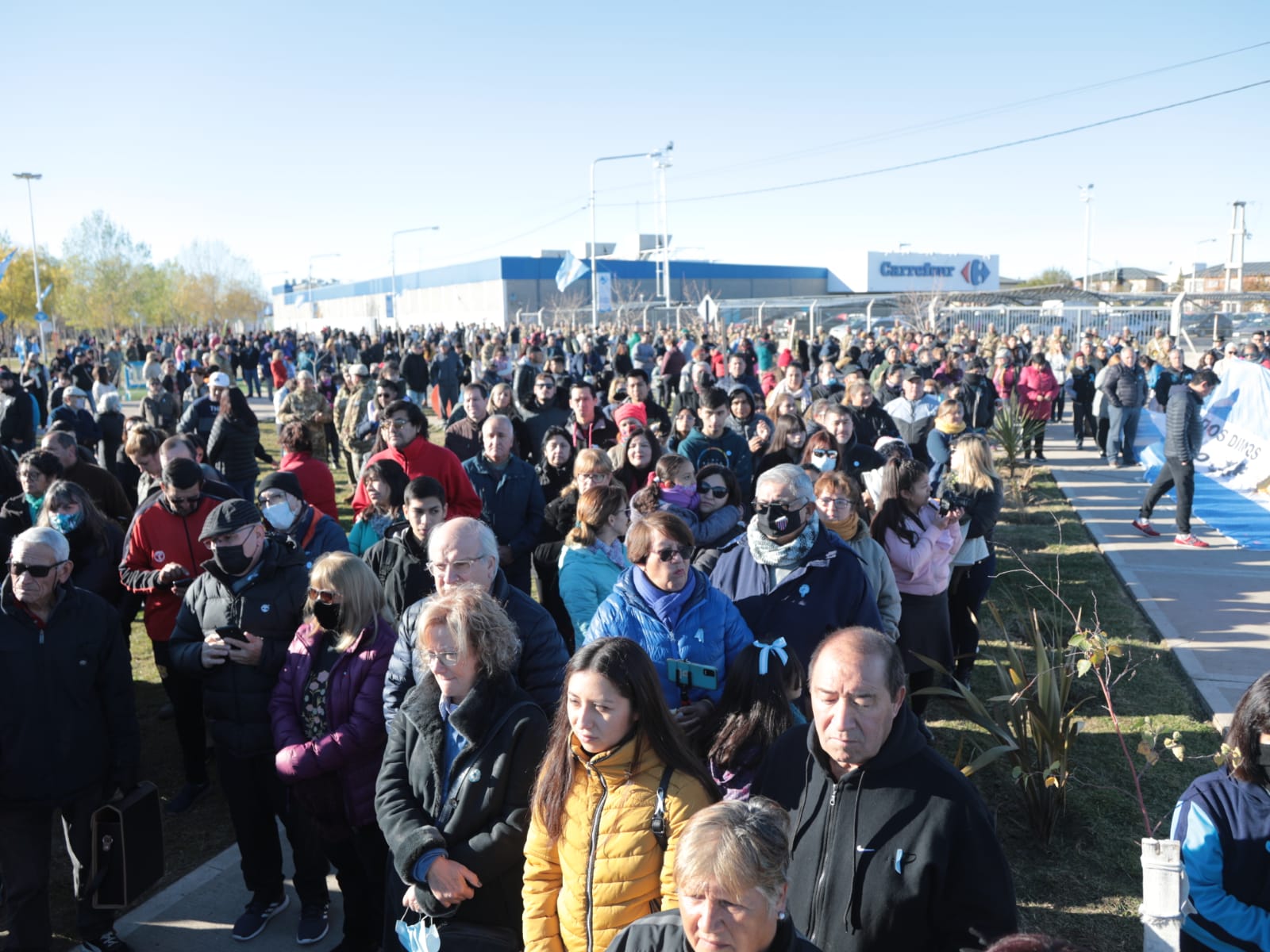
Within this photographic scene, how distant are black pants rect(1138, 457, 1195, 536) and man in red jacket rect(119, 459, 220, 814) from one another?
972 centimetres

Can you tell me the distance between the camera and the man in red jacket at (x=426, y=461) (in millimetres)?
6676

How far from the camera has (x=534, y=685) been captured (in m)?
3.61

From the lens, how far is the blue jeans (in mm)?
15305

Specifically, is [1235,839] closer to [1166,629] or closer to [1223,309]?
[1166,629]

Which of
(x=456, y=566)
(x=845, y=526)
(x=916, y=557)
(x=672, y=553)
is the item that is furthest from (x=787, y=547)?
(x=916, y=557)

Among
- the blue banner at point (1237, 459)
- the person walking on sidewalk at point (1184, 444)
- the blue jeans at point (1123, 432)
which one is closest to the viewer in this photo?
the blue banner at point (1237, 459)

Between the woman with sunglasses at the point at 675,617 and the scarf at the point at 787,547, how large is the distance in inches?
20.1

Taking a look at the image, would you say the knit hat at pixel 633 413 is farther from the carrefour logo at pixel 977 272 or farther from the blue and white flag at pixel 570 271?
the carrefour logo at pixel 977 272

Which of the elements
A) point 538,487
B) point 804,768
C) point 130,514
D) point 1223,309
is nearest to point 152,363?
point 130,514

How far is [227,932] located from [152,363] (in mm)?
17416

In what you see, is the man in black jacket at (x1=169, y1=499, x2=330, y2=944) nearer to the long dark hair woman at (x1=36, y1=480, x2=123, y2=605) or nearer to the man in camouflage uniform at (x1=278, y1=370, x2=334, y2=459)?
the long dark hair woman at (x1=36, y1=480, x2=123, y2=605)

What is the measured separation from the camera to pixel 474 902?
320 centimetres

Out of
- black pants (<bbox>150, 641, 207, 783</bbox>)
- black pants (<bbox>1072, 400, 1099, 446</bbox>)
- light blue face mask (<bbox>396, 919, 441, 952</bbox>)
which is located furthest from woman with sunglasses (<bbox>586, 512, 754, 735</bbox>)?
black pants (<bbox>1072, 400, 1099, 446</bbox>)

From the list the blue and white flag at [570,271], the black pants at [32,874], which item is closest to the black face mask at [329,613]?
the black pants at [32,874]
